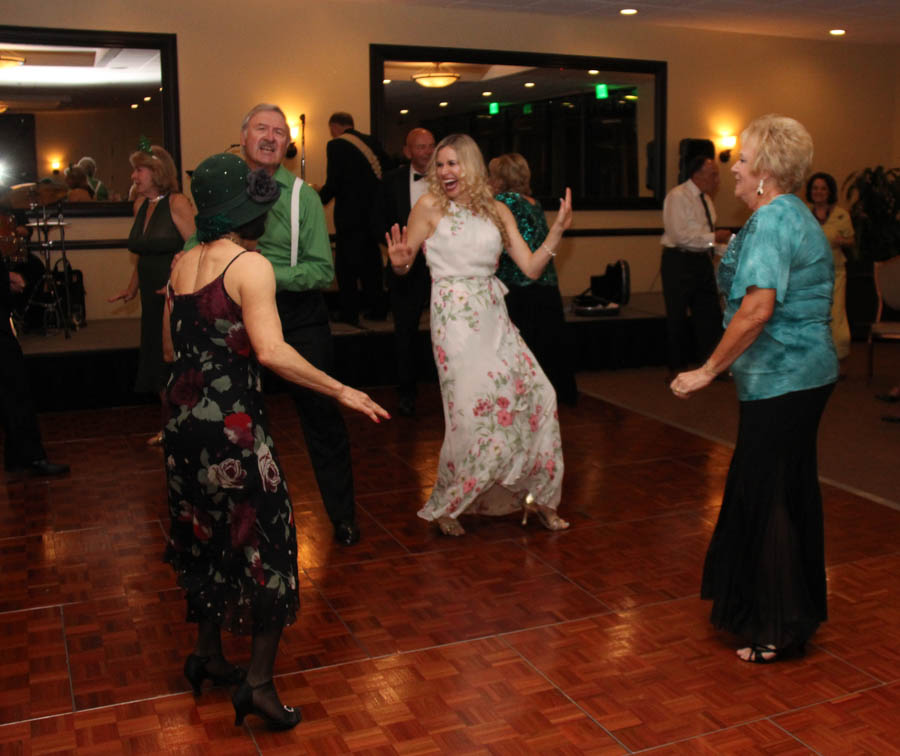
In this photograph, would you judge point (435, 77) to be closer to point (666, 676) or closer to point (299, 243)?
point (299, 243)

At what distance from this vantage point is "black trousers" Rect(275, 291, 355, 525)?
145 inches

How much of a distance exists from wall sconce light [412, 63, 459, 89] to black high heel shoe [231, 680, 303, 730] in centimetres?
737

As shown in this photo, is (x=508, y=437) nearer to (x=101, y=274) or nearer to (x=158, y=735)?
(x=158, y=735)

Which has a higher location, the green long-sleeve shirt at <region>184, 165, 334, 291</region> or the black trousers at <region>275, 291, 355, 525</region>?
the green long-sleeve shirt at <region>184, 165, 334, 291</region>

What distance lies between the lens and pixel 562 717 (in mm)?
2674

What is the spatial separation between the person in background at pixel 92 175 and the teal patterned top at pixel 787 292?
21.5 ft

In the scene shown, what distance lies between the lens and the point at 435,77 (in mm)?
9219

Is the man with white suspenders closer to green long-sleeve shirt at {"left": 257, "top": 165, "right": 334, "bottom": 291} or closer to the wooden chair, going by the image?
green long-sleeve shirt at {"left": 257, "top": 165, "right": 334, "bottom": 291}

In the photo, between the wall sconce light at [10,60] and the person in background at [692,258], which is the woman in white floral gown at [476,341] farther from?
the wall sconce light at [10,60]

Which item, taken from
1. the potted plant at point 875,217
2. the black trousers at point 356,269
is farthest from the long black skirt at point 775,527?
the potted plant at point 875,217

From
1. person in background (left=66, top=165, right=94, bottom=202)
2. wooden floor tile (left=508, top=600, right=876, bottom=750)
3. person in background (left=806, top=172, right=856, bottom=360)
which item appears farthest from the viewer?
person in background (left=66, top=165, right=94, bottom=202)

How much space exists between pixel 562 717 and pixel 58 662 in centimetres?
146

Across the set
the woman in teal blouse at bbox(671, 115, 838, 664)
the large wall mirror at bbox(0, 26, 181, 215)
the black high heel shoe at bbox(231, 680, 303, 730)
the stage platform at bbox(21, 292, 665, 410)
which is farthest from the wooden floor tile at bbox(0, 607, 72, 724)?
the large wall mirror at bbox(0, 26, 181, 215)

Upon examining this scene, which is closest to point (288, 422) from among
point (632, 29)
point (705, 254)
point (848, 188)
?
point (705, 254)
